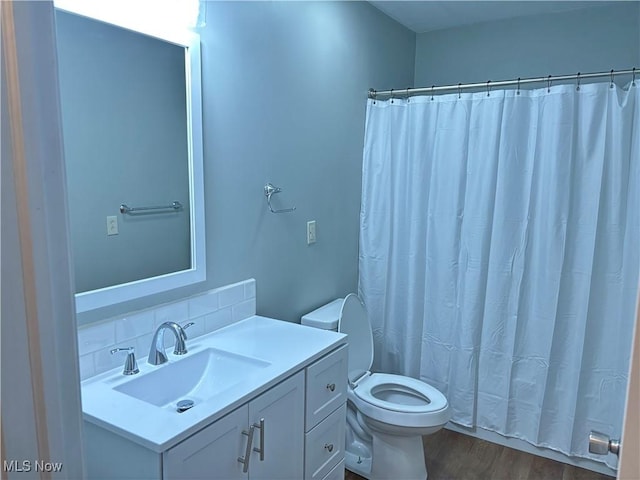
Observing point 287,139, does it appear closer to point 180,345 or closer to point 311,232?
point 311,232

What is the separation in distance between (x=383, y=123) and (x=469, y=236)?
819 millimetres

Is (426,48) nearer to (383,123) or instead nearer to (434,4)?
(434,4)

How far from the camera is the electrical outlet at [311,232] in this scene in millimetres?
2375

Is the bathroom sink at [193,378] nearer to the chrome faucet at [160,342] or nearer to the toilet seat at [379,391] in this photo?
the chrome faucet at [160,342]

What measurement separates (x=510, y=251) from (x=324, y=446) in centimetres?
141

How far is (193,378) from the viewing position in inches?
63.1

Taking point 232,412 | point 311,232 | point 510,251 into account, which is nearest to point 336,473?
point 232,412

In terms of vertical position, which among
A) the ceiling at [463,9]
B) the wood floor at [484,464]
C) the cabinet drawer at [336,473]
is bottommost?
the wood floor at [484,464]

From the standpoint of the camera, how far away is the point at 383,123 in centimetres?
277

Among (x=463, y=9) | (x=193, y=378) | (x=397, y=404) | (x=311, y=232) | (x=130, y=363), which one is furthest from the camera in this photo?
(x=463, y=9)

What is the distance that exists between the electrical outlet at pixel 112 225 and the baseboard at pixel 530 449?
7.29 ft

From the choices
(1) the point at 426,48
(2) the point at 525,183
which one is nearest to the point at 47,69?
(2) the point at 525,183

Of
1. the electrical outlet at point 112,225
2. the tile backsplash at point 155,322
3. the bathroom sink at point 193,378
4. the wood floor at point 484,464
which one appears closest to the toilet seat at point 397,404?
the wood floor at point 484,464

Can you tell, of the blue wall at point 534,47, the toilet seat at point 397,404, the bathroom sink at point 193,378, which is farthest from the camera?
the blue wall at point 534,47
